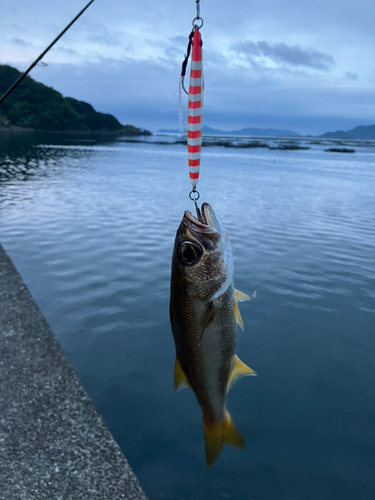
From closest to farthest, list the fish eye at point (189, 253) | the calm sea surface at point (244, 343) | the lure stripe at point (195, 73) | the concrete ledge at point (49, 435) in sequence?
the fish eye at point (189, 253), the lure stripe at point (195, 73), the concrete ledge at point (49, 435), the calm sea surface at point (244, 343)

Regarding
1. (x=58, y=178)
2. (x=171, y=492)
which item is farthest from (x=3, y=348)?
(x=58, y=178)

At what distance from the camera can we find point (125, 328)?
8289 millimetres

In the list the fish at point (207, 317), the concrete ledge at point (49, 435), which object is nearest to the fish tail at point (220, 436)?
the fish at point (207, 317)

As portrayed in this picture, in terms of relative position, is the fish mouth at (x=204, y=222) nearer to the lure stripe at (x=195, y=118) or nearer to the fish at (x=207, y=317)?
the fish at (x=207, y=317)

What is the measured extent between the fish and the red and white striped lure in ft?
1.35

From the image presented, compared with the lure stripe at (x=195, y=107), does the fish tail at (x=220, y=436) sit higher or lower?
lower

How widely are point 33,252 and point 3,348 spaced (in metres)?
6.73

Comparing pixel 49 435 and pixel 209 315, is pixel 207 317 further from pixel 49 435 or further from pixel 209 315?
pixel 49 435

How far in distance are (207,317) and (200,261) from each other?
359mm

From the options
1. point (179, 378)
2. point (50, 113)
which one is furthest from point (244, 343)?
point (50, 113)

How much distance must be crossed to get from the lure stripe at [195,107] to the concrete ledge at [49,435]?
3318mm

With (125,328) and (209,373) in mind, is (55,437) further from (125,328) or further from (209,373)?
(125,328)

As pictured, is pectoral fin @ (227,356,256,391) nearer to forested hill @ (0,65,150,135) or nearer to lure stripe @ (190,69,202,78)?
lure stripe @ (190,69,202,78)

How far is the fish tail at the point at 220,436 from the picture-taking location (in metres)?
2.69
